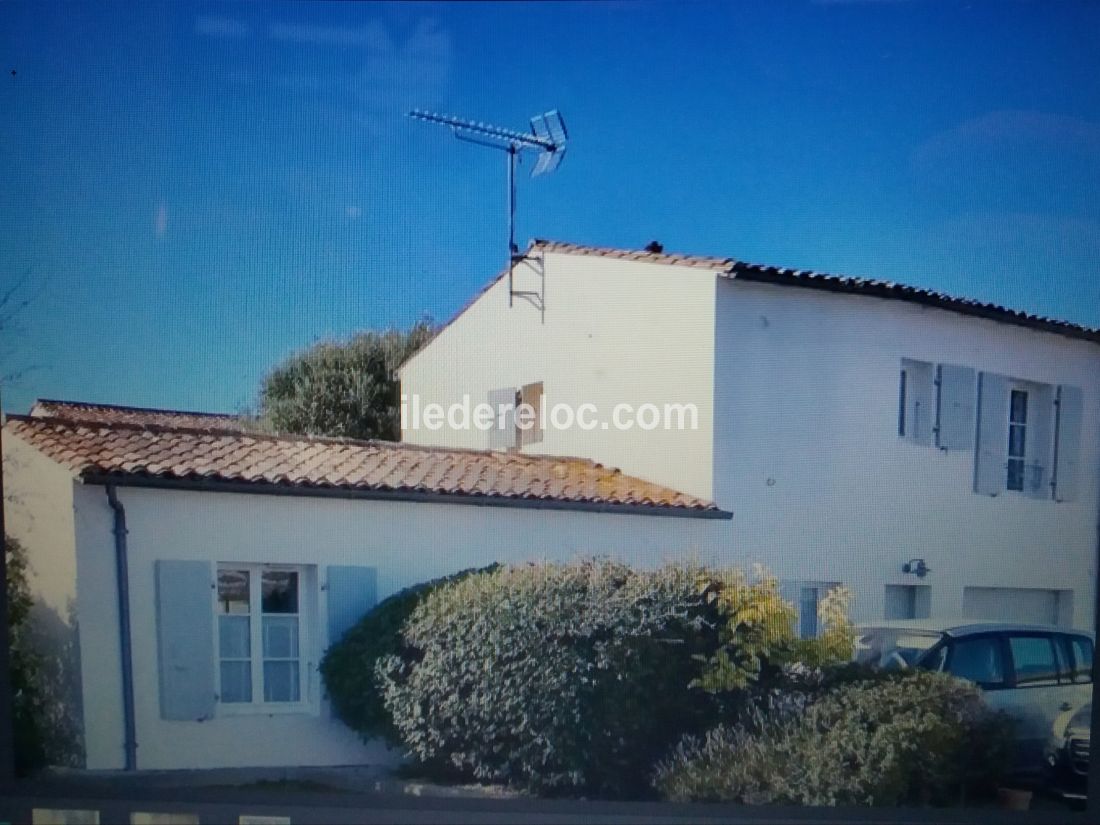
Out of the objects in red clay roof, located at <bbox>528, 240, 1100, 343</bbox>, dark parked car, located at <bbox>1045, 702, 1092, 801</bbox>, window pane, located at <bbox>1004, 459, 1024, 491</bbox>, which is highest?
red clay roof, located at <bbox>528, 240, 1100, 343</bbox>

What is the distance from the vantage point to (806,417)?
2.85 m

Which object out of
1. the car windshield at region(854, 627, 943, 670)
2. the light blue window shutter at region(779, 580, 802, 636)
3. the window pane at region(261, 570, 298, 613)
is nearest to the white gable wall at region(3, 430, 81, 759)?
the window pane at region(261, 570, 298, 613)

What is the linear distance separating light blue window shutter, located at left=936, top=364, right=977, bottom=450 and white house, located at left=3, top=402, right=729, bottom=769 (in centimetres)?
84

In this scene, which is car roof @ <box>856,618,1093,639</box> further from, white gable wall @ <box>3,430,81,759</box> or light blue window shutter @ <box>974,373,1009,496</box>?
white gable wall @ <box>3,430,81,759</box>

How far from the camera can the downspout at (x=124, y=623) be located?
9.01ft

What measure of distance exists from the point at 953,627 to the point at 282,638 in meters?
2.16

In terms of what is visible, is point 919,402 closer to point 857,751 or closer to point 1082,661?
point 1082,661

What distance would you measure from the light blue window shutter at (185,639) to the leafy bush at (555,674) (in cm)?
56

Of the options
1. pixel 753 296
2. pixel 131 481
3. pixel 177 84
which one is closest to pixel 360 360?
pixel 131 481

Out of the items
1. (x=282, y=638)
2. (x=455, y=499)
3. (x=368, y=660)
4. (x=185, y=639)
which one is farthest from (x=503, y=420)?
(x=185, y=639)

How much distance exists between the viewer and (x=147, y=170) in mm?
2773

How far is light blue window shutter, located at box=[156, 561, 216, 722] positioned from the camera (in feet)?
9.07

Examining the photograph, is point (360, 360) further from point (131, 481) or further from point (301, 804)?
point (301, 804)

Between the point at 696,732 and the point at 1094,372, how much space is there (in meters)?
1.70
